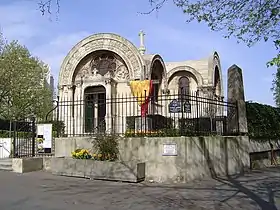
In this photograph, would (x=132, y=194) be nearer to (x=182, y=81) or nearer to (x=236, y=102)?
(x=236, y=102)

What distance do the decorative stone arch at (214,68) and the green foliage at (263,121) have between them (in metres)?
10.8

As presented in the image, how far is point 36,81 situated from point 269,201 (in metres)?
30.3

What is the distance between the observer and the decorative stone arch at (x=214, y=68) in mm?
31839

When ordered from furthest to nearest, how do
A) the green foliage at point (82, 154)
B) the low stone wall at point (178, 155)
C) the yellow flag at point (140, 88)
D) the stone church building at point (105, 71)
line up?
the stone church building at point (105, 71), the yellow flag at point (140, 88), the green foliage at point (82, 154), the low stone wall at point (178, 155)

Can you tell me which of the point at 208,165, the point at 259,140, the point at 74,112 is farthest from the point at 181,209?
the point at 74,112

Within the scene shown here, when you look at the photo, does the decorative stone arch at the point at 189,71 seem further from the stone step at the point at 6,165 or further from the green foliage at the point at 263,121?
the stone step at the point at 6,165

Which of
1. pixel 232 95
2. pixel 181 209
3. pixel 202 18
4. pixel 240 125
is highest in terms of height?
pixel 202 18

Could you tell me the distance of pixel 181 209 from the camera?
27.8 feet

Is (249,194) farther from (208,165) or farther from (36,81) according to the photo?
(36,81)

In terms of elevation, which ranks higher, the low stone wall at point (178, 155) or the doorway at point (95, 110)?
the doorway at point (95, 110)

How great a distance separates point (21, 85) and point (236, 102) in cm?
2245

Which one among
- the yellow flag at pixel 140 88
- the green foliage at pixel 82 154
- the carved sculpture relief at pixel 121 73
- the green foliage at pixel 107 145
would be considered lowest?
the green foliage at pixel 82 154

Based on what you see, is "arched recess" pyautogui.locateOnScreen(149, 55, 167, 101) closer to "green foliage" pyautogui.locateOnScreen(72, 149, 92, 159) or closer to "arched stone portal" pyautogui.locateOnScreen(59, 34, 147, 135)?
"arched stone portal" pyautogui.locateOnScreen(59, 34, 147, 135)

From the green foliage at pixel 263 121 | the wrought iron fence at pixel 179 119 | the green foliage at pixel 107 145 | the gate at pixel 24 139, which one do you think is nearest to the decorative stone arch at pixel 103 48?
the wrought iron fence at pixel 179 119
